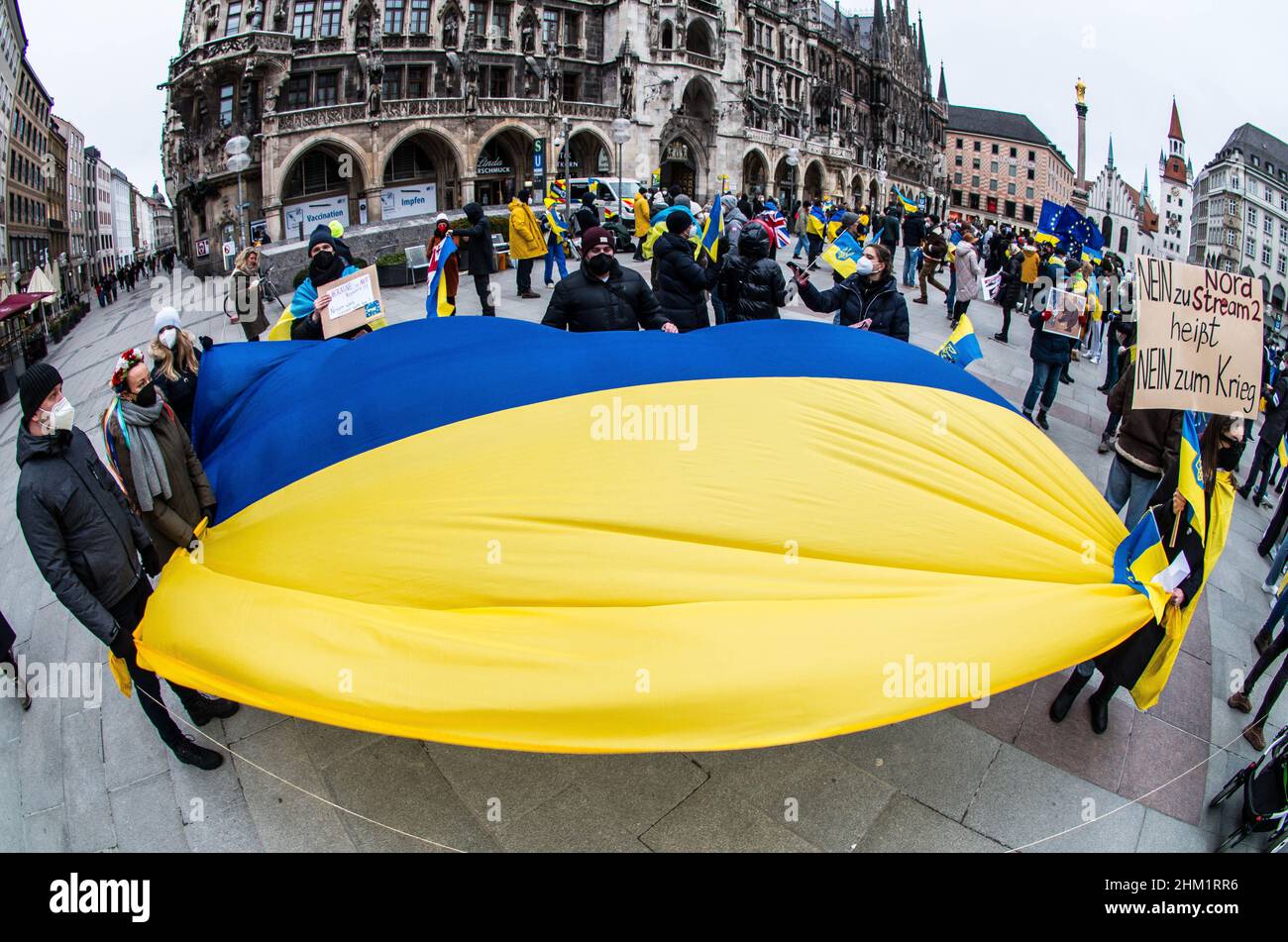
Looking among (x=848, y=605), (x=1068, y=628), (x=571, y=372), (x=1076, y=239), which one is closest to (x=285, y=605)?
(x=571, y=372)

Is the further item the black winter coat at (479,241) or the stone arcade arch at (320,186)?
the stone arcade arch at (320,186)

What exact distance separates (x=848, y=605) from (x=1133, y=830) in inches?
87.4

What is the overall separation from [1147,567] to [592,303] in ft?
15.4

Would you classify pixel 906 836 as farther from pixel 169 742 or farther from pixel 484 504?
pixel 169 742

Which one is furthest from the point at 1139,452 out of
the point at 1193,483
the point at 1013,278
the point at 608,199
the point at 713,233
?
the point at 608,199

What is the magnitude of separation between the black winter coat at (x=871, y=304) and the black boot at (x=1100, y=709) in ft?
13.3

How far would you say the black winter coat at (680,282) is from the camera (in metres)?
7.76

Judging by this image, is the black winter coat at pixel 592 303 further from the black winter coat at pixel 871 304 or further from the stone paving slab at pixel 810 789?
the stone paving slab at pixel 810 789

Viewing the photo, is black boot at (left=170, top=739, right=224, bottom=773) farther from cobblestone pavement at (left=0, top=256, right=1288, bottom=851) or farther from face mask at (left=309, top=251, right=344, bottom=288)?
→ face mask at (left=309, top=251, right=344, bottom=288)

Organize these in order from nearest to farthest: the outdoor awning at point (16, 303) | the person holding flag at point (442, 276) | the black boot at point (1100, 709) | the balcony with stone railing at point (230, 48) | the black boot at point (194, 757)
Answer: the black boot at point (194, 757) < the black boot at point (1100, 709) < the person holding flag at point (442, 276) < the outdoor awning at point (16, 303) < the balcony with stone railing at point (230, 48)

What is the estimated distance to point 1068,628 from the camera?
3410 mm

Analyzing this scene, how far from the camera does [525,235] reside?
1359cm

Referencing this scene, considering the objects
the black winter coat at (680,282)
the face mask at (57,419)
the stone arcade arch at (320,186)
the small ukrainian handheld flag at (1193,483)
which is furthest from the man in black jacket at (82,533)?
the stone arcade arch at (320,186)

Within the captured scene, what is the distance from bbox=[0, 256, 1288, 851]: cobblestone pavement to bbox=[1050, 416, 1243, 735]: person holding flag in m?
0.54
